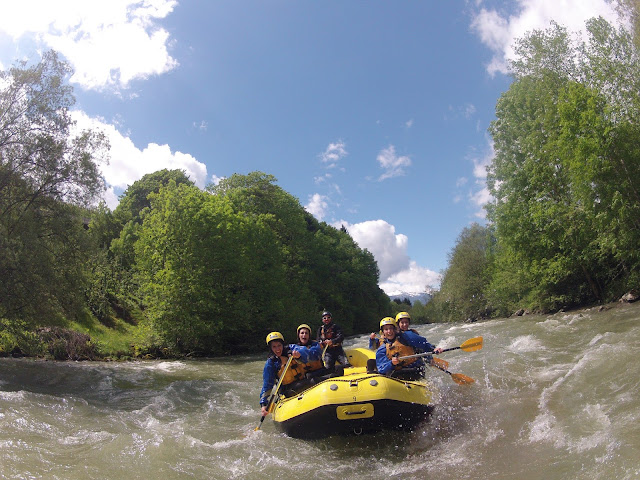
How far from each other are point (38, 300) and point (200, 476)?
9.02 meters

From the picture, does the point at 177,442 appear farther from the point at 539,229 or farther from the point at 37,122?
the point at 539,229

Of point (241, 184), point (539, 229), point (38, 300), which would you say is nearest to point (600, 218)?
point (539, 229)

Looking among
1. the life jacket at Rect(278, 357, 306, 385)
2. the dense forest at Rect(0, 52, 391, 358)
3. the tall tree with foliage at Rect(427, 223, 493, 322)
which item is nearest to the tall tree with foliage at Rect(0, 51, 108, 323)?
the dense forest at Rect(0, 52, 391, 358)

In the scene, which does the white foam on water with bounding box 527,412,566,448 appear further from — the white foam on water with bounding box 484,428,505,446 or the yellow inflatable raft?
the yellow inflatable raft

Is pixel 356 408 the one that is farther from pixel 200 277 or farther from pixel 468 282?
pixel 468 282

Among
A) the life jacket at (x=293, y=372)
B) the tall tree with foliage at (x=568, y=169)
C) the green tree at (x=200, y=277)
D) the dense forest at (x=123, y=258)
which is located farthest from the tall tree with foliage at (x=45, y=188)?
the tall tree with foliage at (x=568, y=169)

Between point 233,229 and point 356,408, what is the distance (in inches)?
650

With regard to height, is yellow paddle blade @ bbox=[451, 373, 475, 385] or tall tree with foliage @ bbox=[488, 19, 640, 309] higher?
tall tree with foliage @ bbox=[488, 19, 640, 309]

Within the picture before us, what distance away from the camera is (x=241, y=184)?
32344mm

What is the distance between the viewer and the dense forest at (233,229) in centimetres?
1246

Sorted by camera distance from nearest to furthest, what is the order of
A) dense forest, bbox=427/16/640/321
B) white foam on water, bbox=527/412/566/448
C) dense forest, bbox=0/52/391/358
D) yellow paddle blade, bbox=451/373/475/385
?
white foam on water, bbox=527/412/566/448
yellow paddle blade, bbox=451/373/475/385
dense forest, bbox=0/52/391/358
dense forest, bbox=427/16/640/321

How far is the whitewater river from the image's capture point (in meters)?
4.32

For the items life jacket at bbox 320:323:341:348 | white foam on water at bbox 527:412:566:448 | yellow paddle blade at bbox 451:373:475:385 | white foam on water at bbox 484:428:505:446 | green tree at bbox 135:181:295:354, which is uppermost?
green tree at bbox 135:181:295:354

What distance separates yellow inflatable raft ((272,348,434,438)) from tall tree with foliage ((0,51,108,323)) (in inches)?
348
